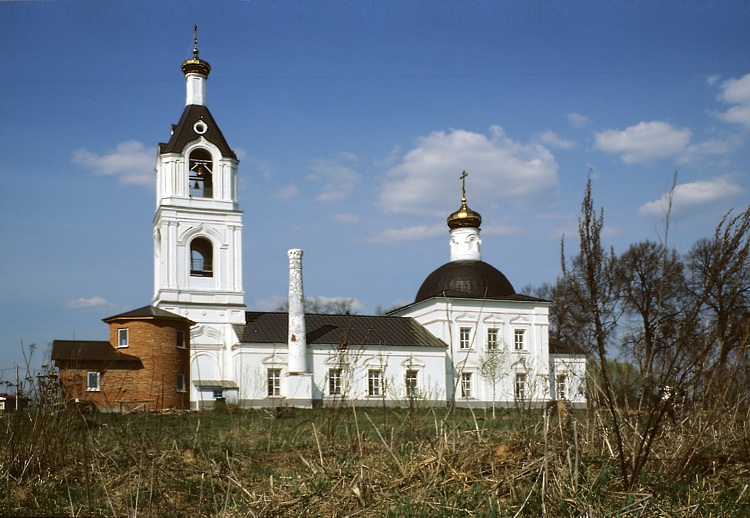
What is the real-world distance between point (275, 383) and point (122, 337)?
7456 millimetres

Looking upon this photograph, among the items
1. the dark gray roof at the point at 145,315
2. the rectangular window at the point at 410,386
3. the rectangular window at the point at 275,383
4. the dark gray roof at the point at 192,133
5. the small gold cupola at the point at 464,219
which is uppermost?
the dark gray roof at the point at 192,133

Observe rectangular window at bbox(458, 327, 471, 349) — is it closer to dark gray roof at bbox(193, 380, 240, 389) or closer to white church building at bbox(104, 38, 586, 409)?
white church building at bbox(104, 38, 586, 409)

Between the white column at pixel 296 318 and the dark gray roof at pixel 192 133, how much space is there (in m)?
6.66

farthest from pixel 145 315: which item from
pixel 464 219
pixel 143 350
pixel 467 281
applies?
pixel 464 219

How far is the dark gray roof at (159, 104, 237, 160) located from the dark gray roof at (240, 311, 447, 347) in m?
8.29

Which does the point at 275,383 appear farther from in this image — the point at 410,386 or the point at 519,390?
the point at 410,386

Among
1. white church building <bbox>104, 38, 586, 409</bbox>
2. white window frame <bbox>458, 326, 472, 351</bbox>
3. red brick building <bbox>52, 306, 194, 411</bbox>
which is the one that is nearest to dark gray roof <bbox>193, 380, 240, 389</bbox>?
white church building <bbox>104, 38, 586, 409</bbox>

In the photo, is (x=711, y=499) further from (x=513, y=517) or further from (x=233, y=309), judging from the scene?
(x=233, y=309)

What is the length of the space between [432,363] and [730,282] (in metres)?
34.4

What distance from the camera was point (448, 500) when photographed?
5.54 meters

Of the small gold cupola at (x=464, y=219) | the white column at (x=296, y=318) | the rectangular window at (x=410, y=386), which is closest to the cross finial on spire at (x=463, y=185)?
the small gold cupola at (x=464, y=219)

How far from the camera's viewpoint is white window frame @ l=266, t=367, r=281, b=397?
1429 inches

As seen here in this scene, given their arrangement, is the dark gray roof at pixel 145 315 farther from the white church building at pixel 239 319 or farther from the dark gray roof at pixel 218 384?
the dark gray roof at pixel 218 384

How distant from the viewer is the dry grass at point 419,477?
5301mm
